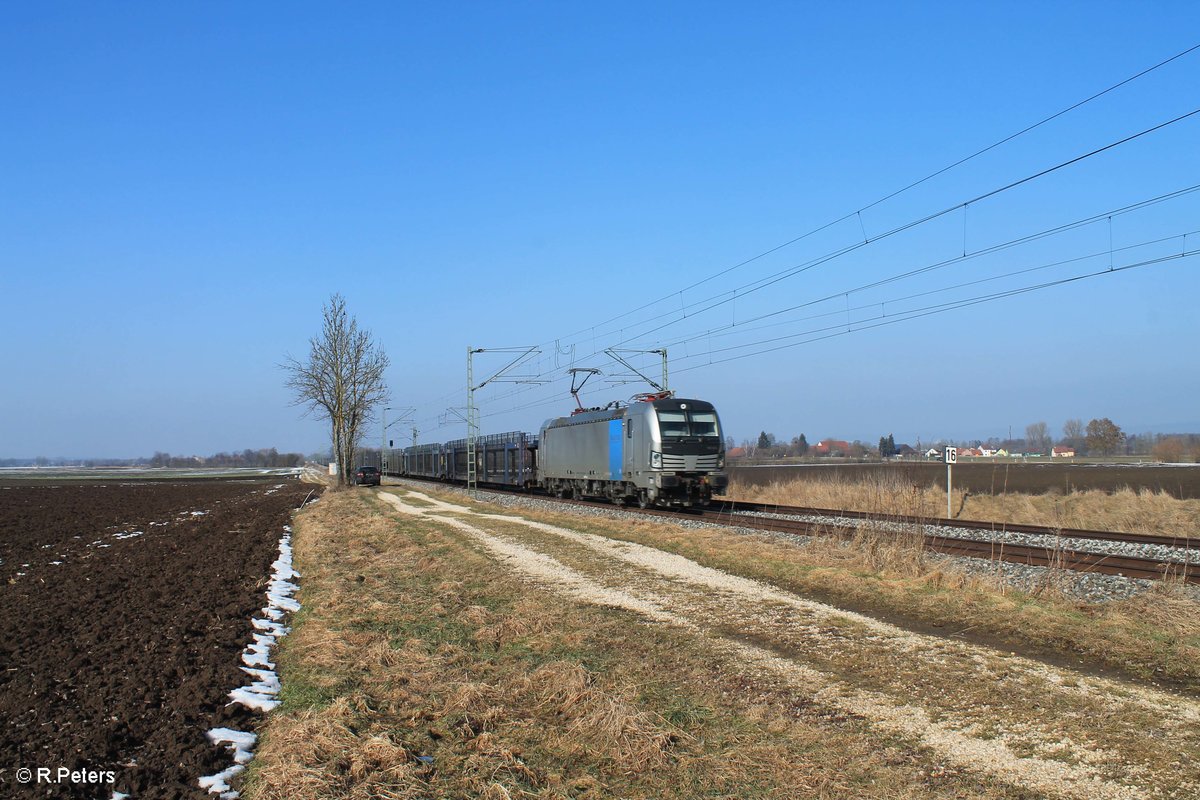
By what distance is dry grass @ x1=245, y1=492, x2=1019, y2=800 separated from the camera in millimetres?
5113

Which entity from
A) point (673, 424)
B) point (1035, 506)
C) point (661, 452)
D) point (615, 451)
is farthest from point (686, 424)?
point (1035, 506)

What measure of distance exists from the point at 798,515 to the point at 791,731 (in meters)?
16.8

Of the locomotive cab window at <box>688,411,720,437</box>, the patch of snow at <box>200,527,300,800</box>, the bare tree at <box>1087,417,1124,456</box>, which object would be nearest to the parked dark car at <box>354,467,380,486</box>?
the locomotive cab window at <box>688,411,720,437</box>

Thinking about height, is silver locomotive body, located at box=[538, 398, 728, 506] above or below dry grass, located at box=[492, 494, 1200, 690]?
above

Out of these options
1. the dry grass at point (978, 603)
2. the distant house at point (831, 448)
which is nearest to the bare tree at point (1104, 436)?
the distant house at point (831, 448)

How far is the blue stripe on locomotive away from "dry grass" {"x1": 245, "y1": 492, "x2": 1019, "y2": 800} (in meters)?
17.0

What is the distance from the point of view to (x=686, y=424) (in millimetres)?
25062

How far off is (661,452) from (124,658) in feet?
Answer: 56.3

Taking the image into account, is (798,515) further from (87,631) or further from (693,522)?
(87,631)

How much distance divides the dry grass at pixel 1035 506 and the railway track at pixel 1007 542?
9.21 ft

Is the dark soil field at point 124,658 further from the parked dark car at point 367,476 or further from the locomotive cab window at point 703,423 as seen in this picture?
the parked dark car at point 367,476

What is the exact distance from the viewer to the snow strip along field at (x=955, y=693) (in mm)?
5168

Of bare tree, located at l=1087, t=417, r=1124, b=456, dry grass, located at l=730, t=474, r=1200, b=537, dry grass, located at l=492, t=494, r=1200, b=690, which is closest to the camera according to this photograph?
dry grass, located at l=492, t=494, r=1200, b=690

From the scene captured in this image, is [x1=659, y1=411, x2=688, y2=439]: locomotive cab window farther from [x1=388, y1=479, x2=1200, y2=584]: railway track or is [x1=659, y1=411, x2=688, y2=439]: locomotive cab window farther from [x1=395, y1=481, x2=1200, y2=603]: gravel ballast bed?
[x1=395, y1=481, x2=1200, y2=603]: gravel ballast bed
